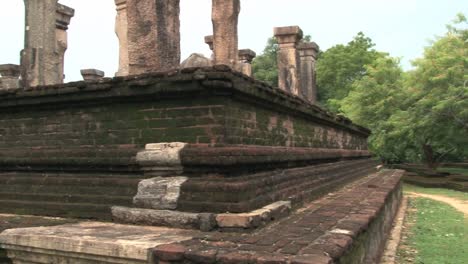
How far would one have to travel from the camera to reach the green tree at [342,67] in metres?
26.8

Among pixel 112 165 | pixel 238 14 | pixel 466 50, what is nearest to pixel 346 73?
pixel 466 50

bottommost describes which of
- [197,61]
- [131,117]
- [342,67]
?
[131,117]

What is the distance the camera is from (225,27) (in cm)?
690

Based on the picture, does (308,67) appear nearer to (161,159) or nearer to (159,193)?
(161,159)

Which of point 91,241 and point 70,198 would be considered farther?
point 70,198

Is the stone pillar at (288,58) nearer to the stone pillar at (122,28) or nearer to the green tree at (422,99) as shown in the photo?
the stone pillar at (122,28)

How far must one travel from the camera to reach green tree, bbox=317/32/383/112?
26766mm

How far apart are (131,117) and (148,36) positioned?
1.24 m

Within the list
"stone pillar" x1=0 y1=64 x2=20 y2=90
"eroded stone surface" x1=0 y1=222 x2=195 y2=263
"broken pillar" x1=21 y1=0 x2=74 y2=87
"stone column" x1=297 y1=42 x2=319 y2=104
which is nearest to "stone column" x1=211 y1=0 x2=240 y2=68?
"broken pillar" x1=21 y1=0 x2=74 y2=87

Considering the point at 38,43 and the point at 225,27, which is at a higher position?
the point at 225,27

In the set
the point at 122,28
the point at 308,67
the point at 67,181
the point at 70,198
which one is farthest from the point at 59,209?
the point at 308,67

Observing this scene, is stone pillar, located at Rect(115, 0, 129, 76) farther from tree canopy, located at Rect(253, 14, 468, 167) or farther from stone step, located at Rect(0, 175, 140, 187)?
tree canopy, located at Rect(253, 14, 468, 167)

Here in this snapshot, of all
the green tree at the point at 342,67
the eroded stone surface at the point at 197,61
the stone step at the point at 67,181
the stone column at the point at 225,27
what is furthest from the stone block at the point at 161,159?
the green tree at the point at 342,67

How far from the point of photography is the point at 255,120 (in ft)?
13.1
